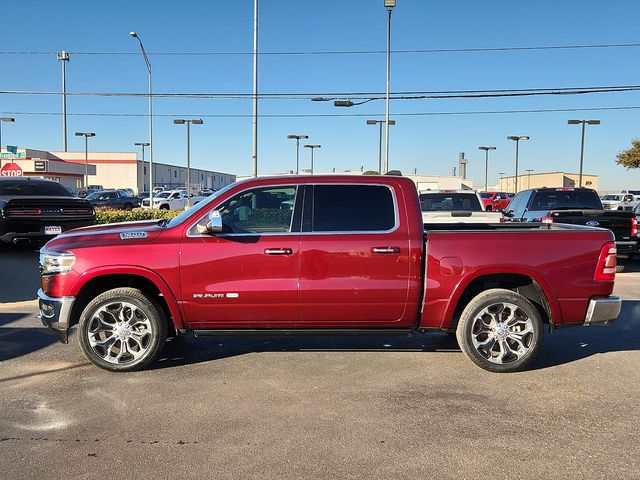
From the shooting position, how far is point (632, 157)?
4231cm

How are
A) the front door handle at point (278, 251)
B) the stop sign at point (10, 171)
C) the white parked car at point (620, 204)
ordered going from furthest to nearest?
the white parked car at point (620, 204) → the stop sign at point (10, 171) → the front door handle at point (278, 251)

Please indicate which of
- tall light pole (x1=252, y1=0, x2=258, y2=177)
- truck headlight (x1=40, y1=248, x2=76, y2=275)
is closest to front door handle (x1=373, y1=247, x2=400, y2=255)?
truck headlight (x1=40, y1=248, x2=76, y2=275)

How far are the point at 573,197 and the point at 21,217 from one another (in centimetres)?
1194

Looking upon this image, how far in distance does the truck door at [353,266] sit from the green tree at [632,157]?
44.5 meters

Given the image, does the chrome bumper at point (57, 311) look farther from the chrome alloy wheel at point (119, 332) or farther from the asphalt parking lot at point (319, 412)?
the asphalt parking lot at point (319, 412)

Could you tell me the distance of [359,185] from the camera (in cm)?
521

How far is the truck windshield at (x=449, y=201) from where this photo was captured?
11.8m

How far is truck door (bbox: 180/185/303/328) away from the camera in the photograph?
495 centimetres

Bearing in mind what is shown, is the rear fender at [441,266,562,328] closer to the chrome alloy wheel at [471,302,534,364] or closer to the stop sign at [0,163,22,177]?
the chrome alloy wheel at [471,302,534,364]

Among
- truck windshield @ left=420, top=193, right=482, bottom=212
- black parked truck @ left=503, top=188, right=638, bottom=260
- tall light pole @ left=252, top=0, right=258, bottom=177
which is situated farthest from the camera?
tall light pole @ left=252, top=0, right=258, bottom=177

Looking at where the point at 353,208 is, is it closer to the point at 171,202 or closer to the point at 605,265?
the point at 605,265

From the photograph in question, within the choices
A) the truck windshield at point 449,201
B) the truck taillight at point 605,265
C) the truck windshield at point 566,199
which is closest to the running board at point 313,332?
the truck taillight at point 605,265

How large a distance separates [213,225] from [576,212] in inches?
332

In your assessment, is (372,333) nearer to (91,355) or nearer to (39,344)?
(91,355)
